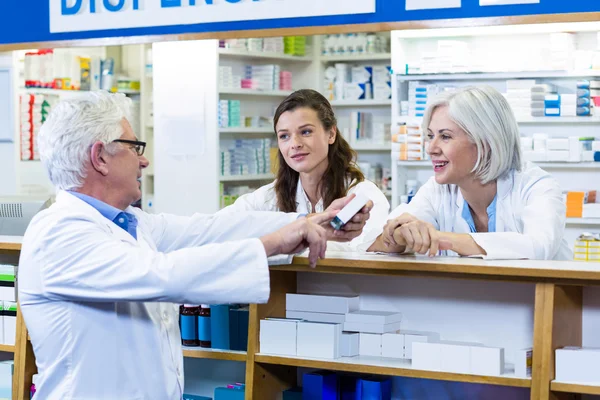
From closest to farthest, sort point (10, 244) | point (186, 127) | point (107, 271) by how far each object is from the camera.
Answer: point (107, 271) → point (10, 244) → point (186, 127)

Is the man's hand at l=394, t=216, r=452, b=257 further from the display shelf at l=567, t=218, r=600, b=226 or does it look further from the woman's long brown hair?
the display shelf at l=567, t=218, r=600, b=226

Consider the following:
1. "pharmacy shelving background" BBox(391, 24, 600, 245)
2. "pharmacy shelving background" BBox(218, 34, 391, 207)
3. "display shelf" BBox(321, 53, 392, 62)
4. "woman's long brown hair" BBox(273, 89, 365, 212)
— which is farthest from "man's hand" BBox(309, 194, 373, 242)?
"display shelf" BBox(321, 53, 392, 62)

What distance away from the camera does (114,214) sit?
2.31 metres

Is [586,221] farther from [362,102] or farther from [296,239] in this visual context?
[296,239]

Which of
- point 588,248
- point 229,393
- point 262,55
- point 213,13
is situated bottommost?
point 229,393

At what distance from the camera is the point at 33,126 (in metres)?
7.61

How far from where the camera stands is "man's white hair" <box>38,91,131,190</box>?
222 centimetres

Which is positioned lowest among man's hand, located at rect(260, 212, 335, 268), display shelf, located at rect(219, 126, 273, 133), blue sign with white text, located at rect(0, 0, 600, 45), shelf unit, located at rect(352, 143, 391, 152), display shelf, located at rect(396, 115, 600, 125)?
man's hand, located at rect(260, 212, 335, 268)

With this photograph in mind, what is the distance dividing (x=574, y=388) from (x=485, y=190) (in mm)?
781

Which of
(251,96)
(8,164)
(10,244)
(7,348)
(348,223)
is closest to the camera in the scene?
(348,223)

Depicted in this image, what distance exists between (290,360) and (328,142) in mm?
1161

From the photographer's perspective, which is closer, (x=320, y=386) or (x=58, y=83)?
(x=320, y=386)

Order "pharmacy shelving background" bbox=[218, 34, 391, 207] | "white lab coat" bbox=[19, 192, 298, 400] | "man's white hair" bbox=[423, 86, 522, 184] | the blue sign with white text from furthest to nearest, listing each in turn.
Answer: "pharmacy shelving background" bbox=[218, 34, 391, 207] < the blue sign with white text < "man's white hair" bbox=[423, 86, 522, 184] < "white lab coat" bbox=[19, 192, 298, 400]

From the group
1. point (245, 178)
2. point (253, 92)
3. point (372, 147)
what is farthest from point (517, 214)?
point (372, 147)
